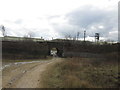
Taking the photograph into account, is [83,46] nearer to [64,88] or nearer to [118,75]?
[118,75]

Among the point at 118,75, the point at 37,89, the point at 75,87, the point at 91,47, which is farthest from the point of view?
the point at 91,47

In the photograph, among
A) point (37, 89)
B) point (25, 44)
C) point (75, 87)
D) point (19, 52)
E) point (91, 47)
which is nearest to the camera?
point (75, 87)

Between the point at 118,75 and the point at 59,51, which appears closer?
the point at 118,75

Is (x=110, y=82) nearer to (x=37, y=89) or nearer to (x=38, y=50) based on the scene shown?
(x=37, y=89)

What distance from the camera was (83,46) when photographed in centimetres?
6488

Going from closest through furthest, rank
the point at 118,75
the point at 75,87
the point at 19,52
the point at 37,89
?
1. the point at 75,87
2. the point at 37,89
3. the point at 118,75
4. the point at 19,52

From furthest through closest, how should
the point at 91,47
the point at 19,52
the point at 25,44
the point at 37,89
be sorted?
1. the point at 91,47
2. the point at 25,44
3. the point at 19,52
4. the point at 37,89

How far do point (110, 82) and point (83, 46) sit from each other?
5283 centimetres

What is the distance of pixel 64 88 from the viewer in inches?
437

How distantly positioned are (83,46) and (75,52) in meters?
7.59

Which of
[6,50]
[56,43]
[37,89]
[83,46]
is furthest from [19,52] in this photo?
[37,89]

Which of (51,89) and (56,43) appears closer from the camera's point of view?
(51,89)

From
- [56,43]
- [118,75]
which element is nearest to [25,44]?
[56,43]

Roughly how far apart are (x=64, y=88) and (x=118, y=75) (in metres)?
6.14
